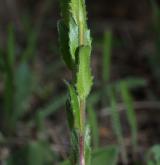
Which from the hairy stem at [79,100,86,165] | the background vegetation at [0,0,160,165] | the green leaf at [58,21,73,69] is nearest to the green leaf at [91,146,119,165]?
the background vegetation at [0,0,160,165]

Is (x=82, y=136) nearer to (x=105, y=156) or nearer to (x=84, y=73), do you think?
(x=84, y=73)

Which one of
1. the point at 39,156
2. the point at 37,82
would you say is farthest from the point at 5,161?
the point at 37,82

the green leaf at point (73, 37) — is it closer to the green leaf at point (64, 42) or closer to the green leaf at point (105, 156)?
the green leaf at point (64, 42)

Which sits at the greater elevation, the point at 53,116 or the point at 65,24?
the point at 53,116

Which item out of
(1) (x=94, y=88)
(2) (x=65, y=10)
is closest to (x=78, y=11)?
(2) (x=65, y=10)

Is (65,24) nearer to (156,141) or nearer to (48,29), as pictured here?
(156,141)
